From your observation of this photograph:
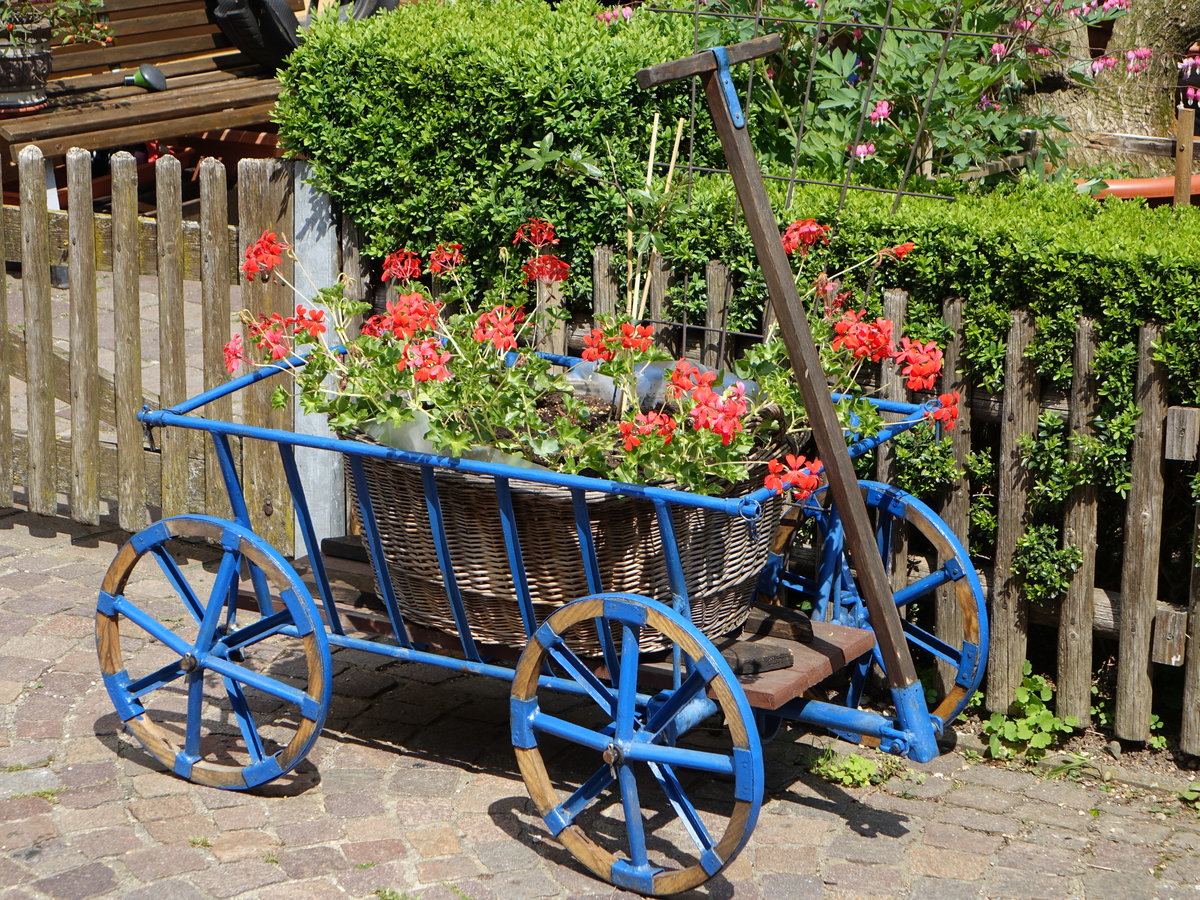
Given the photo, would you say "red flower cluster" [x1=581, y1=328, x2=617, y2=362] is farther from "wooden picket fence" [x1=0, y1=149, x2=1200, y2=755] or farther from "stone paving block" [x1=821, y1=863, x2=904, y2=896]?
"stone paving block" [x1=821, y1=863, x2=904, y2=896]

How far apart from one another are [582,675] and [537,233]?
1366 mm

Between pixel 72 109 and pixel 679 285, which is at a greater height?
pixel 72 109

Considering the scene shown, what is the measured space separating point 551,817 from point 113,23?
27.2 ft

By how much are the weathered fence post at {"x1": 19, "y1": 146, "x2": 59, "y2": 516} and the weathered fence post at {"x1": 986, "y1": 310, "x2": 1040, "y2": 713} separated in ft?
11.5

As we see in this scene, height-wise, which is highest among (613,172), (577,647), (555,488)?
(613,172)

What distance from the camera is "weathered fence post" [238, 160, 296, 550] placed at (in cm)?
483

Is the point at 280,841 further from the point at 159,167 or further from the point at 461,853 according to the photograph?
the point at 159,167

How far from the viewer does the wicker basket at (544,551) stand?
3.28 meters

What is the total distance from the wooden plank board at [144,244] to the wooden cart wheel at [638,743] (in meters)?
2.20

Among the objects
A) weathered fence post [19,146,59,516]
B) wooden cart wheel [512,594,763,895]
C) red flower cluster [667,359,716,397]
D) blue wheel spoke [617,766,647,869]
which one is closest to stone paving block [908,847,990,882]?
wooden cart wheel [512,594,763,895]

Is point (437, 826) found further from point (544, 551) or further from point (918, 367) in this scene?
point (918, 367)

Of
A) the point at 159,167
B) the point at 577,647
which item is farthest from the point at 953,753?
the point at 159,167

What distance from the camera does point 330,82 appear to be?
4645 millimetres

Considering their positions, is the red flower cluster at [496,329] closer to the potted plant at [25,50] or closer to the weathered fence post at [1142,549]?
the weathered fence post at [1142,549]
